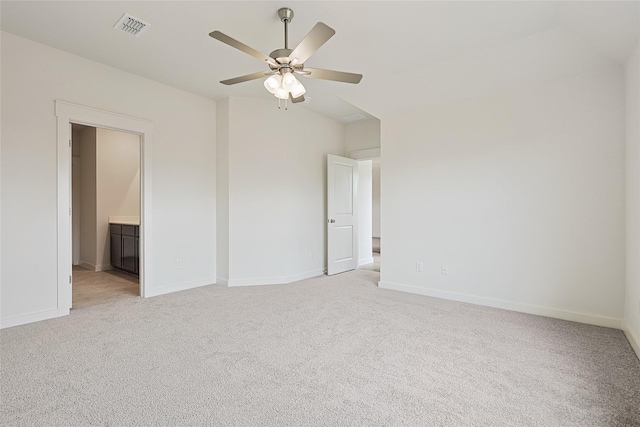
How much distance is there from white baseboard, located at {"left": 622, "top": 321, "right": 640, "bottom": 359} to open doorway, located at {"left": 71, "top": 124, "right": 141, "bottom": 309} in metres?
5.76

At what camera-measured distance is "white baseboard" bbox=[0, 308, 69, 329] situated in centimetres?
282

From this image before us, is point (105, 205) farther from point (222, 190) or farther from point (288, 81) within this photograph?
point (288, 81)

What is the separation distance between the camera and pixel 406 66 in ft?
11.1

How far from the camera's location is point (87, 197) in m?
5.85

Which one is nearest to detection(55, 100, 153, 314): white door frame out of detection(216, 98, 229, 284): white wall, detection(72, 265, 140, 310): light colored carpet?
detection(72, 265, 140, 310): light colored carpet

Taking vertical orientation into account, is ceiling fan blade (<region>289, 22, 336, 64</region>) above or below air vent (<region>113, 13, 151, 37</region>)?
below

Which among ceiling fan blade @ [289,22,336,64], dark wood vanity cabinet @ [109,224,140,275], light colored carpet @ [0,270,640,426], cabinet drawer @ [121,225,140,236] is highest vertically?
ceiling fan blade @ [289,22,336,64]

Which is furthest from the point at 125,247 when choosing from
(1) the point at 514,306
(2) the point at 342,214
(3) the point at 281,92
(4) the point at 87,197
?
(1) the point at 514,306

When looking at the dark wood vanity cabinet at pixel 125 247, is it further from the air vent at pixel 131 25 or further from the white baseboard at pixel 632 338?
the white baseboard at pixel 632 338

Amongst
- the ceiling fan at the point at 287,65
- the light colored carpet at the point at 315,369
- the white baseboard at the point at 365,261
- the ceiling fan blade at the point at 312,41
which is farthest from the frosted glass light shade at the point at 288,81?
the white baseboard at the point at 365,261

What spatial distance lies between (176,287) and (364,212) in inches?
147

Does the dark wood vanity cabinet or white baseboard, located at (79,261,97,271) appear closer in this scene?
the dark wood vanity cabinet

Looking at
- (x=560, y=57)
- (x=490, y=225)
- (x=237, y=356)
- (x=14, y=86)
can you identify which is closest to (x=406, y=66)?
(x=560, y=57)

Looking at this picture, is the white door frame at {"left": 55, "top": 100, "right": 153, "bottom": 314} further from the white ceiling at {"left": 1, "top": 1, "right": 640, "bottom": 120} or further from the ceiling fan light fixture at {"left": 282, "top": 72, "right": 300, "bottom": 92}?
the ceiling fan light fixture at {"left": 282, "top": 72, "right": 300, "bottom": 92}
